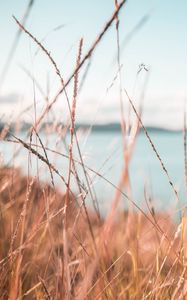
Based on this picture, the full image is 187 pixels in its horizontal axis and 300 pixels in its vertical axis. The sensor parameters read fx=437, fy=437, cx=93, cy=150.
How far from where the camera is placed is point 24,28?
33.8 inches

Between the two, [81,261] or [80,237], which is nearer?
[81,261]

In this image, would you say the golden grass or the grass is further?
the golden grass

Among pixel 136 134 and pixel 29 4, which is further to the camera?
pixel 29 4

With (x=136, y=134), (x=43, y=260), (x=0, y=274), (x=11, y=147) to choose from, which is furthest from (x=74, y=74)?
(x=43, y=260)

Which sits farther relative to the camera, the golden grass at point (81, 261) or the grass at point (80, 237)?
the golden grass at point (81, 261)

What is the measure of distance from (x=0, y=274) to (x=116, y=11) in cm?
80

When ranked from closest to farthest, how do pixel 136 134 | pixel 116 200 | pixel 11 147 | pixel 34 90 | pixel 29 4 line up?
pixel 116 200 → pixel 136 134 → pixel 29 4 → pixel 34 90 → pixel 11 147

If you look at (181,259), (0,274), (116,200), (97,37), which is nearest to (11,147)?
(0,274)

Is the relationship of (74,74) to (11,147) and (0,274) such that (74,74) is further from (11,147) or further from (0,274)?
(11,147)

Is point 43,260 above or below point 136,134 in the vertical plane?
below

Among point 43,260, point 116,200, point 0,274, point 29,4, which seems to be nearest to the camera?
point 116,200

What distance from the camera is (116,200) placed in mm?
497

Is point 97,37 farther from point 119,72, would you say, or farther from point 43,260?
point 43,260

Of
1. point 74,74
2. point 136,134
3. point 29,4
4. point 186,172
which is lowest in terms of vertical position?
point 186,172
